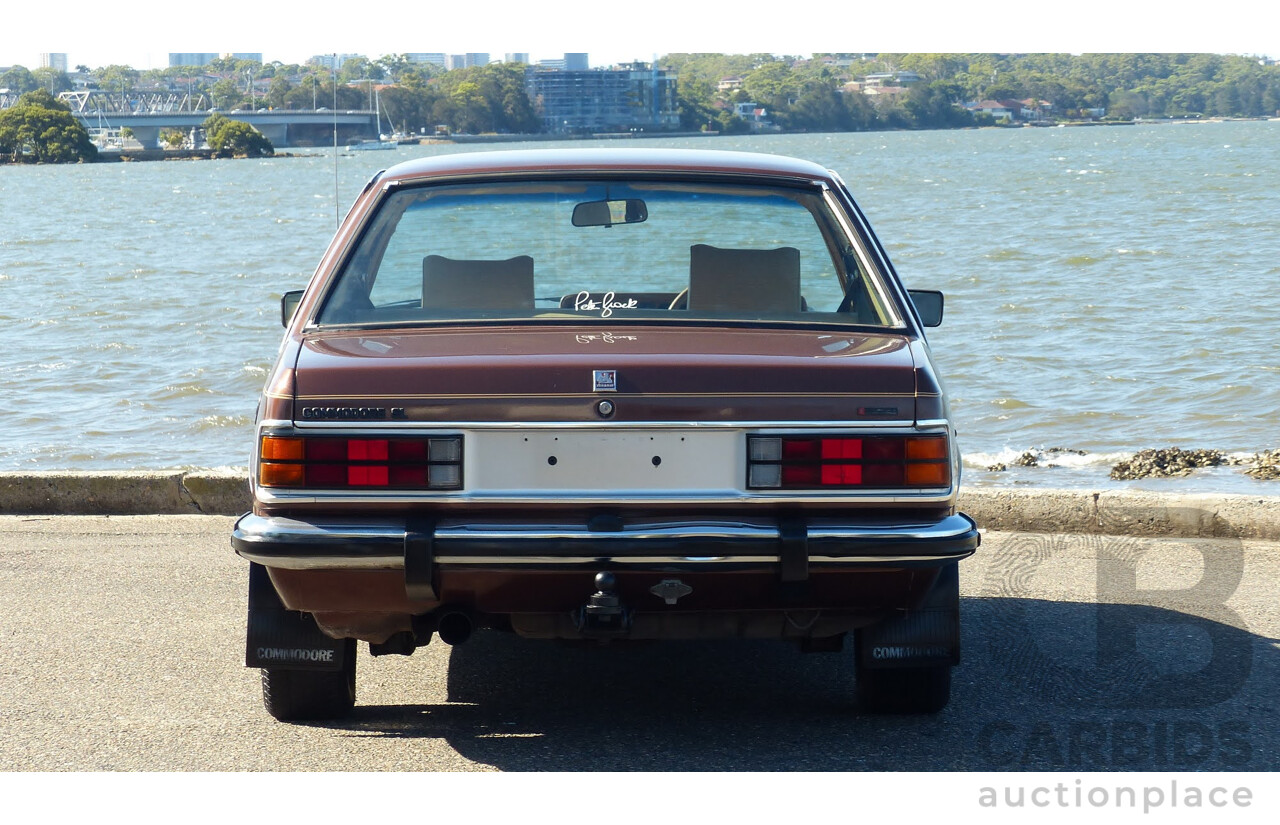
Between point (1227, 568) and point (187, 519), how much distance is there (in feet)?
14.8

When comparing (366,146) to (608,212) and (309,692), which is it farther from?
(309,692)

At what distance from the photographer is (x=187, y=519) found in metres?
6.86

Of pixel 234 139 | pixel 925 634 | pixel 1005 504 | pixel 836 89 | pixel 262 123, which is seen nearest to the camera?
pixel 925 634

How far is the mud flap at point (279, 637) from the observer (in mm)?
3947

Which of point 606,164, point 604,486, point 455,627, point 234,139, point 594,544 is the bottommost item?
point 455,627

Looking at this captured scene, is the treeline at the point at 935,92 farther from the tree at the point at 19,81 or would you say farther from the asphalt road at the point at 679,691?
the asphalt road at the point at 679,691

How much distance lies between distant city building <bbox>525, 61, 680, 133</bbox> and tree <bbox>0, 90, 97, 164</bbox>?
38870mm

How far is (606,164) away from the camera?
14.6 feet

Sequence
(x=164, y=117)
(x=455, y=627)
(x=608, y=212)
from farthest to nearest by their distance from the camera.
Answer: (x=164, y=117) < (x=608, y=212) < (x=455, y=627)

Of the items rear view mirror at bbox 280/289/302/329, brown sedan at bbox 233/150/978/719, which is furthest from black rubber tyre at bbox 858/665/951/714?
rear view mirror at bbox 280/289/302/329

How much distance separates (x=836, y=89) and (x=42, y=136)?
77443 millimetres

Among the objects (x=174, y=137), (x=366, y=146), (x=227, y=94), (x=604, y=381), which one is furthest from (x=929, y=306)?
(x=366, y=146)

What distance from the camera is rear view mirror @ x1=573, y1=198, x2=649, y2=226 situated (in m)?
4.54
